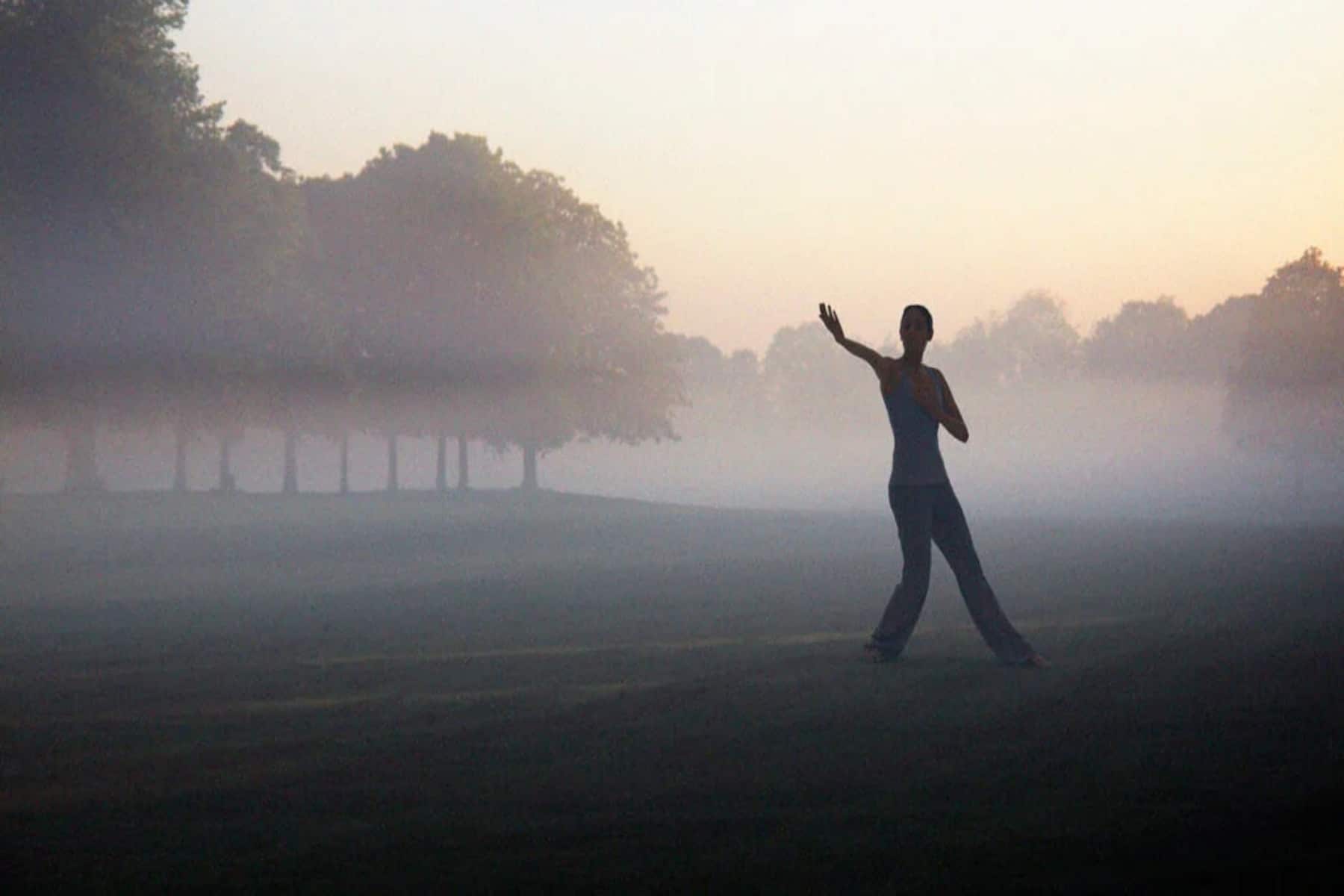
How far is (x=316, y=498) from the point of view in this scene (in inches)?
2181

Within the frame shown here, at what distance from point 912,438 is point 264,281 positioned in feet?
125

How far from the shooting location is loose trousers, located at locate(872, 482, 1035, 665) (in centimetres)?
1245

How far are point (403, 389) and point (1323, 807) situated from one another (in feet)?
185

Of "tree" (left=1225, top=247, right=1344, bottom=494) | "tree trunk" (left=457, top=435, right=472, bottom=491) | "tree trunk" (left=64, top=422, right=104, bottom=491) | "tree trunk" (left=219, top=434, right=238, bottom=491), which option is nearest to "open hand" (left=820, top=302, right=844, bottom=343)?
"tree trunk" (left=64, top=422, right=104, bottom=491)

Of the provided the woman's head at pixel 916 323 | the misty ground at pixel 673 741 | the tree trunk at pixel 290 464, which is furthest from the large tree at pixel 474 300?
the woman's head at pixel 916 323

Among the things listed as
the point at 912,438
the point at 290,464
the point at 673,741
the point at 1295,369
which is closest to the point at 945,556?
the point at 912,438

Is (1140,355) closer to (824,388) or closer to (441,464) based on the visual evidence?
(824,388)

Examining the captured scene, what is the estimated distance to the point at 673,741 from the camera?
9688 millimetres

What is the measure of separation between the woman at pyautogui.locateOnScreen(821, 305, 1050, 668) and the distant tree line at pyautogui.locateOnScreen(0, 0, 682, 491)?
32.3 m

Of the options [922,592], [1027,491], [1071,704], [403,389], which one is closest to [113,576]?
[922,592]

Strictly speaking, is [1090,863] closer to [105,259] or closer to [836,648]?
[836,648]

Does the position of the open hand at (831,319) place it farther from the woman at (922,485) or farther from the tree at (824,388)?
the tree at (824,388)

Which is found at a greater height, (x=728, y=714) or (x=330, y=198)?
(x=330, y=198)

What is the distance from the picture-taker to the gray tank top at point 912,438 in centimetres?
1252
